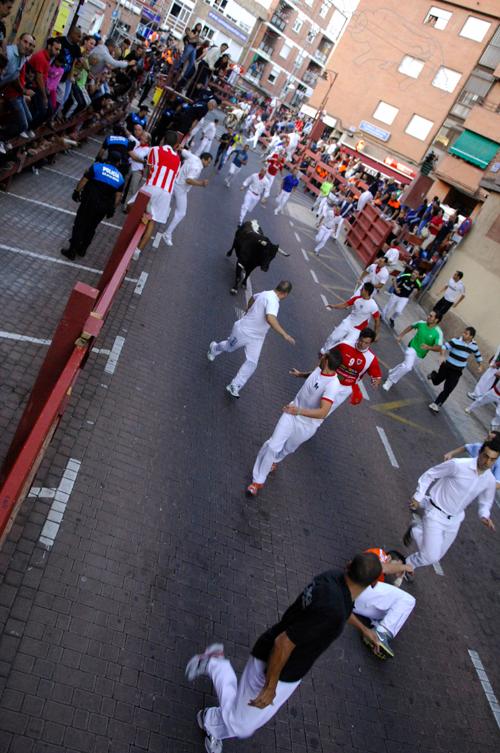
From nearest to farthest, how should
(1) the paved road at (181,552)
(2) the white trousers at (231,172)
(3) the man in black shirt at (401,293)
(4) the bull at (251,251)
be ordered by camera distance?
(1) the paved road at (181,552), (4) the bull at (251,251), (3) the man in black shirt at (401,293), (2) the white trousers at (231,172)

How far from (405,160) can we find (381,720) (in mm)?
41250

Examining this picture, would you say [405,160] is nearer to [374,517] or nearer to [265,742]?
[374,517]

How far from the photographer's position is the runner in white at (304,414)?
632cm

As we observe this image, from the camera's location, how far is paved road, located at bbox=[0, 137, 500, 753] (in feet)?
13.8

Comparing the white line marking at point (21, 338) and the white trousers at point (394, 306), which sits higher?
the white trousers at point (394, 306)

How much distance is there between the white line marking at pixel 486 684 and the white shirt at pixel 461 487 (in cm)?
163

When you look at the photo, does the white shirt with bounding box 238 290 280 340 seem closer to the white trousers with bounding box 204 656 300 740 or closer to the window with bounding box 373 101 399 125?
the white trousers with bounding box 204 656 300 740

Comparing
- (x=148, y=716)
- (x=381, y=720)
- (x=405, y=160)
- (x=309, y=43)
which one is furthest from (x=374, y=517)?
(x=309, y=43)

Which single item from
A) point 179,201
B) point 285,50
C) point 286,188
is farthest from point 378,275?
point 285,50

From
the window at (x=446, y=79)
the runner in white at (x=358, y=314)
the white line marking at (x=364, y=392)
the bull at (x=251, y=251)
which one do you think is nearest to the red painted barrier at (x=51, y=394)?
the runner in white at (x=358, y=314)

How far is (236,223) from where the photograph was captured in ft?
55.1

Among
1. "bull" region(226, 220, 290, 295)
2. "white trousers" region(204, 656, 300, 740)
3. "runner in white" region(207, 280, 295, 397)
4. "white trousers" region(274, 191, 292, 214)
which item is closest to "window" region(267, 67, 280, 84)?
"white trousers" region(274, 191, 292, 214)

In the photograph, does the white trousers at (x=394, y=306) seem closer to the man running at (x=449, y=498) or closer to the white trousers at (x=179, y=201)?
the white trousers at (x=179, y=201)

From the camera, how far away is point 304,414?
20.5ft
